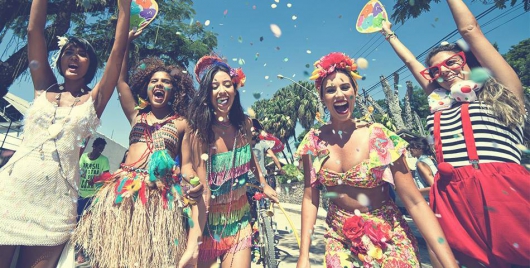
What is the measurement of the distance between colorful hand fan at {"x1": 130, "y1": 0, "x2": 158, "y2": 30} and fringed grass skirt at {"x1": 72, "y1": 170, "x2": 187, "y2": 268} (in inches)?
51.6

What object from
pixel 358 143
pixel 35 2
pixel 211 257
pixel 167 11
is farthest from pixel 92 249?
pixel 167 11

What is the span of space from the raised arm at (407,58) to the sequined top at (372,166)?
20.1 inches

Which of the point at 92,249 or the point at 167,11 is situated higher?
the point at 167,11

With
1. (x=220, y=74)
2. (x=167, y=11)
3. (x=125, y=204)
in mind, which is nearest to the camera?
(x=125, y=204)

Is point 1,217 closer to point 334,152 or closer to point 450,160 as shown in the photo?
point 334,152

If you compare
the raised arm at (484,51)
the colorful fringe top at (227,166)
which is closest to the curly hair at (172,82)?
the colorful fringe top at (227,166)

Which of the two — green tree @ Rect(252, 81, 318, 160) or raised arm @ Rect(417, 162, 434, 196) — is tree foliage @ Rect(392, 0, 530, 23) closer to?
raised arm @ Rect(417, 162, 434, 196)

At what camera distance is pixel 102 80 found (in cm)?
197

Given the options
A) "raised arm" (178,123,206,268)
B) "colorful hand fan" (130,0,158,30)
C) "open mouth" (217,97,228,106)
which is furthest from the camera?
"colorful hand fan" (130,0,158,30)

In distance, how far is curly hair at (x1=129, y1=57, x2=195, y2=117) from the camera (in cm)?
237

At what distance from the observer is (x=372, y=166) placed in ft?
5.29

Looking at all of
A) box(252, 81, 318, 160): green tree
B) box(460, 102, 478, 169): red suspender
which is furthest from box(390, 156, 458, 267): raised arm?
box(252, 81, 318, 160): green tree

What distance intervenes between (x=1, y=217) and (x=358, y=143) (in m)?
2.17

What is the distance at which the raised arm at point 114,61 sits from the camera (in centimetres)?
193
